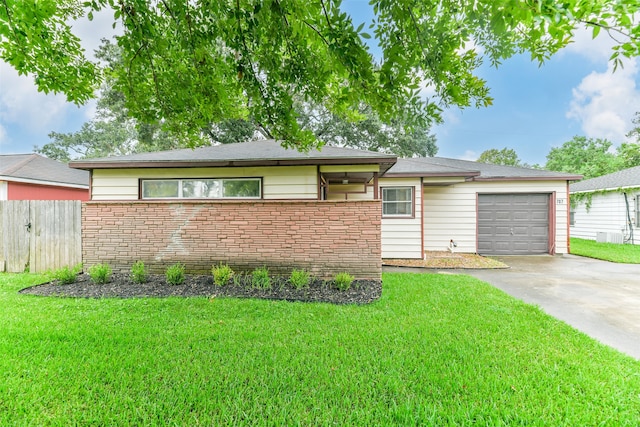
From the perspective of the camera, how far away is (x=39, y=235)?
21.9ft

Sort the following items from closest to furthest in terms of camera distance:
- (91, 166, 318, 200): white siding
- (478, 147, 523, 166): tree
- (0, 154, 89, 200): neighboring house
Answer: (91, 166, 318, 200): white siding < (0, 154, 89, 200): neighboring house < (478, 147, 523, 166): tree

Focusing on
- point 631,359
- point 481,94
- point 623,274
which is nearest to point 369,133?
point 623,274

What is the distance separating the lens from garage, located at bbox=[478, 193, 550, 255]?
988 cm

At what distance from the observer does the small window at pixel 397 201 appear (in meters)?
8.75

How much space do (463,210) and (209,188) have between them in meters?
8.45

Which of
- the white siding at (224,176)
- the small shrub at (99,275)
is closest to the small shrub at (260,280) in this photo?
the white siding at (224,176)

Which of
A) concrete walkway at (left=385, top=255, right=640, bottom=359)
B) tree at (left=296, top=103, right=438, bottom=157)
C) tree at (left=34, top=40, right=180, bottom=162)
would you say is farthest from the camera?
tree at (left=296, top=103, right=438, bottom=157)

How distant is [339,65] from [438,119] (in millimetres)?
1141

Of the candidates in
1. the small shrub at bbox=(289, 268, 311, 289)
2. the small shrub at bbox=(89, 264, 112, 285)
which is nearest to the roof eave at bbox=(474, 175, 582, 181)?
the small shrub at bbox=(289, 268, 311, 289)

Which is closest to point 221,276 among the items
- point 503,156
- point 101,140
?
point 101,140

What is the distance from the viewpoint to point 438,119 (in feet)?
9.33

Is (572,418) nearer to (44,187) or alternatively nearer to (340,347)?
(340,347)

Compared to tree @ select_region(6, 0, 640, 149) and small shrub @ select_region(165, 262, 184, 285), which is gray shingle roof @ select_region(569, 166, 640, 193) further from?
small shrub @ select_region(165, 262, 184, 285)

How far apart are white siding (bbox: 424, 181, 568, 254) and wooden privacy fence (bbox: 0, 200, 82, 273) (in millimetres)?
10362
